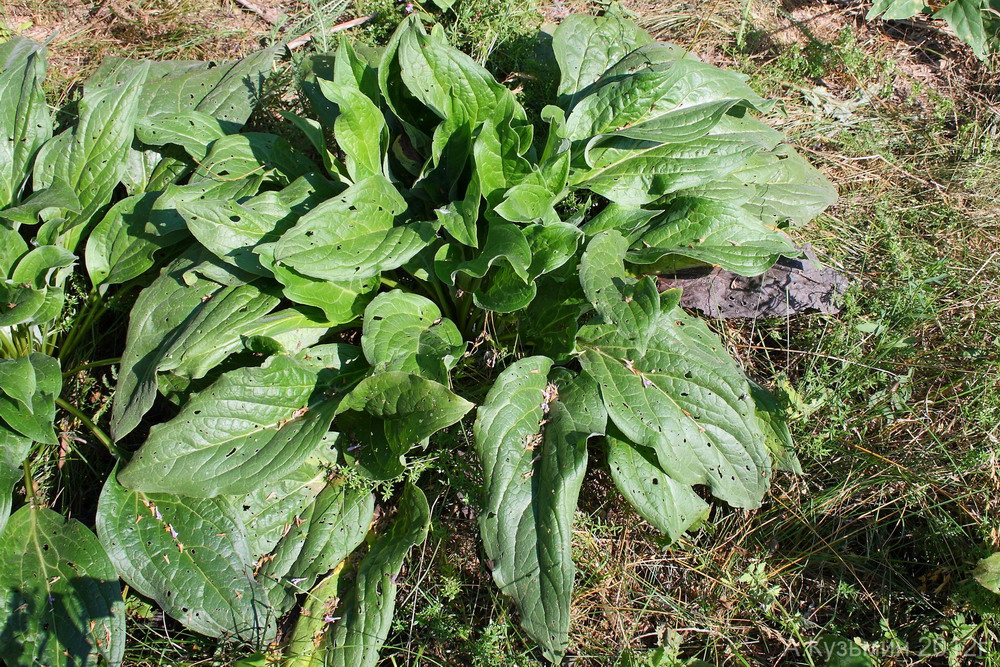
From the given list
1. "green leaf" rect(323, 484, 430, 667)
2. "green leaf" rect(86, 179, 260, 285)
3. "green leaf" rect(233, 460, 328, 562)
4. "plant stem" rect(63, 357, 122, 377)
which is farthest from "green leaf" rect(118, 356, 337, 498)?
"green leaf" rect(86, 179, 260, 285)

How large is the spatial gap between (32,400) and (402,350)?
52.7 inches

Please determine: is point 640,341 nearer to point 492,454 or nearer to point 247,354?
point 492,454

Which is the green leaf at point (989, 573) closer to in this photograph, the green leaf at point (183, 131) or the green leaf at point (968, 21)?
the green leaf at point (968, 21)

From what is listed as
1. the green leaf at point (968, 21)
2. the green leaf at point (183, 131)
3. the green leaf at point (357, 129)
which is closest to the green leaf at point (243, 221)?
the green leaf at point (357, 129)

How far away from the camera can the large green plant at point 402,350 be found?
8.46 feet

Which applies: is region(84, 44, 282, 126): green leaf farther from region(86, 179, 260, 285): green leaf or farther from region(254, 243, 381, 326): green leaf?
region(254, 243, 381, 326): green leaf

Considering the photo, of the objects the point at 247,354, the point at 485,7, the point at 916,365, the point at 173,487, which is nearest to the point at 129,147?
the point at 247,354

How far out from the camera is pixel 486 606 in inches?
110

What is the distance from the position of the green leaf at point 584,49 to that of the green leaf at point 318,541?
2.05m

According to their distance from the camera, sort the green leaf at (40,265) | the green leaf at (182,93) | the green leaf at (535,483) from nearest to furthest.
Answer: the green leaf at (535,483), the green leaf at (40,265), the green leaf at (182,93)

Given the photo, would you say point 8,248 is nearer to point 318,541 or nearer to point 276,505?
point 276,505

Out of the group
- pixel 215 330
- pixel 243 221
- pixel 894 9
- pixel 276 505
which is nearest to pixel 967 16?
pixel 894 9

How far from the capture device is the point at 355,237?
9.04 ft

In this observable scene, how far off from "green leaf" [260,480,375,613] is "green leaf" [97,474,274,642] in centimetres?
9
